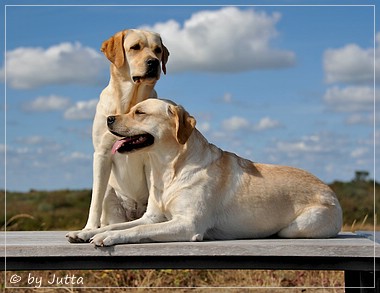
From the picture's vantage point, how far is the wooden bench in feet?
13.6

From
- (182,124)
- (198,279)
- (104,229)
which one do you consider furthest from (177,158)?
(198,279)

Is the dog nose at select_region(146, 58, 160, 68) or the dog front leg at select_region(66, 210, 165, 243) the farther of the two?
the dog nose at select_region(146, 58, 160, 68)

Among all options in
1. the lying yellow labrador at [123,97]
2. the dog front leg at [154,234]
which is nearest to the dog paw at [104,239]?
the dog front leg at [154,234]

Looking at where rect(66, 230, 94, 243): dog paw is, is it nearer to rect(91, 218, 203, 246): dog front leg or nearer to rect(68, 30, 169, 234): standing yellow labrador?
rect(91, 218, 203, 246): dog front leg

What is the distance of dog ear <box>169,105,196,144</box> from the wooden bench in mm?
699

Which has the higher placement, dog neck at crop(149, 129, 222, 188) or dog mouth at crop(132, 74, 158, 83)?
dog mouth at crop(132, 74, 158, 83)

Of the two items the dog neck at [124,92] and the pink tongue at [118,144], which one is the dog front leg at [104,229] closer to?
the pink tongue at [118,144]

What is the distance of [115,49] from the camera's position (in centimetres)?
500

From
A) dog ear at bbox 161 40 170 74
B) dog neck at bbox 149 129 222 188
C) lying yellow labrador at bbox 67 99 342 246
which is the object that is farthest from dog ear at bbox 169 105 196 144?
dog ear at bbox 161 40 170 74

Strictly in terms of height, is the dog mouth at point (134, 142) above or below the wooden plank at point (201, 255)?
above

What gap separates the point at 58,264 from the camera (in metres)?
4.33

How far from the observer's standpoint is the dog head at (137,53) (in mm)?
4848

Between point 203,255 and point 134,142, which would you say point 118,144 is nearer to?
point 134,142

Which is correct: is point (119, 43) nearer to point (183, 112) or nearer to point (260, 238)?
point (183, 112)
